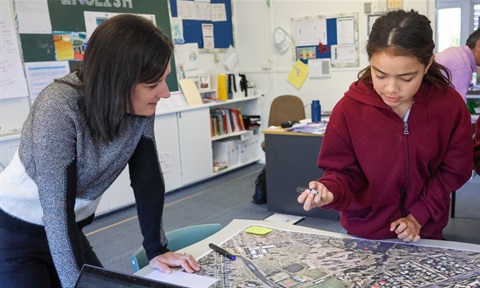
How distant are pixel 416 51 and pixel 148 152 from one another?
842 millimetres

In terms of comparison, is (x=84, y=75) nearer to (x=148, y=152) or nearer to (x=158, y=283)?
(x=148, y=152)

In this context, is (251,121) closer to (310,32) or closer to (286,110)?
(286,110)

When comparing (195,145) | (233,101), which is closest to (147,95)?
(195,145)

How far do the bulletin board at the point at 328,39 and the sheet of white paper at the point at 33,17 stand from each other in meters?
2.67

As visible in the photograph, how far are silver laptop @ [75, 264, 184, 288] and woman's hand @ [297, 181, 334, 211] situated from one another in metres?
0.53

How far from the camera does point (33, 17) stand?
3641 millimetres

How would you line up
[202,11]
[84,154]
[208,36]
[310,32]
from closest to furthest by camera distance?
[84,154]
[310,32]
[202,11]
[208,36]

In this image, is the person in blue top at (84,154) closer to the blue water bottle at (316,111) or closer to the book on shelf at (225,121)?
the blue water bottle at (316,111)

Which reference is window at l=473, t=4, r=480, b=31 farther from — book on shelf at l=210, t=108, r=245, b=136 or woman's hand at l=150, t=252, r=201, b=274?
woman's hand at l=150, t=252, r=201, b=274

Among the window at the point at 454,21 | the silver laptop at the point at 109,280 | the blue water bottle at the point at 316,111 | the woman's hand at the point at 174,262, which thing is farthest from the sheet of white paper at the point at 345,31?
the silver laptop at the point at 109,280

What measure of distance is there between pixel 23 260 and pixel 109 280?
1.96 feet

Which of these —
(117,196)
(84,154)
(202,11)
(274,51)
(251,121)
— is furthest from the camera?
(251,121)

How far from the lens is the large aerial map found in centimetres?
114

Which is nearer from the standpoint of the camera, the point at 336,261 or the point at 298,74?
the point at 336,261
